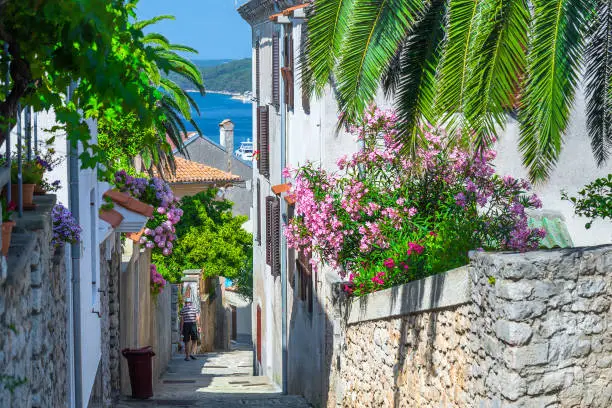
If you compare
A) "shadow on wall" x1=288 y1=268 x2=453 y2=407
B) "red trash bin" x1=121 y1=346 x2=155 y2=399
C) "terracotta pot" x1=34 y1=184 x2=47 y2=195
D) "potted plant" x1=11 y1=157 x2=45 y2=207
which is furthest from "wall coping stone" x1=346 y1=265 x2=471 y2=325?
"red trash bin" x1=121 y1=346 x2=155 y2=399

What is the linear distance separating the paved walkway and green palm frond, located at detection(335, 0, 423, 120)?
→ 8.57 metres

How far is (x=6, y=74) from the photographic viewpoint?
530cm

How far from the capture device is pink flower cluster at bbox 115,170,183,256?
17.6 meters

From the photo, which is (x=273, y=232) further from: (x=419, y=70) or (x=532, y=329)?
(x=532, y=329)

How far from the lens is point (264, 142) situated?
992 inches

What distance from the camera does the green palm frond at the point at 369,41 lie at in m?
8.13

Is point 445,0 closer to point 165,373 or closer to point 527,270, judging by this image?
point 527,270

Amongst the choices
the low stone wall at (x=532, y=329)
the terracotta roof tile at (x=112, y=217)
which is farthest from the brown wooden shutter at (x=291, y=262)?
the low stone wall at (x=532, y=329)

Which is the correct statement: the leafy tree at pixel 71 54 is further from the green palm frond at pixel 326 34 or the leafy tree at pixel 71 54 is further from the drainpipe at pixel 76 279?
the drainpipe at pixel 76 279

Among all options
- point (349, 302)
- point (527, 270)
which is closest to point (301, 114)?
point (349, 302)

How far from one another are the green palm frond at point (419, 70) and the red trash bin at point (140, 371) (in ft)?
29.8

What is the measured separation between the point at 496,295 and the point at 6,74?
419 centimetres

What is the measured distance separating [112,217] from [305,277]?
5083 mm

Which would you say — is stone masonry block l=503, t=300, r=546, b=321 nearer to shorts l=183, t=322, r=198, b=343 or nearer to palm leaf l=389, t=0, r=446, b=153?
palm leaf l=389, t=0, r=446, b=153
